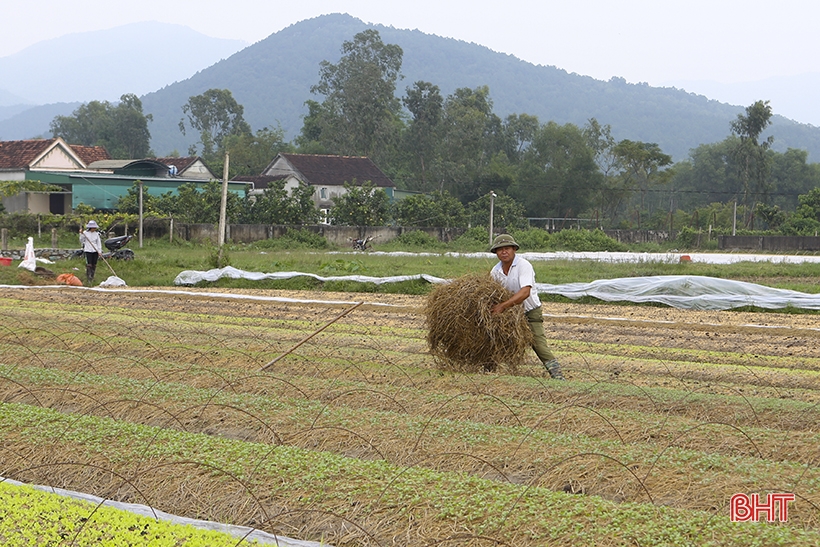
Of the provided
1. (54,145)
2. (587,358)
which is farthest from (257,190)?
(587,358)

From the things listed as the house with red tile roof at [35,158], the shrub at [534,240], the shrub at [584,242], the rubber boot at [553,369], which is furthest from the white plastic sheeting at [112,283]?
the house with red tile roof at [35,158]

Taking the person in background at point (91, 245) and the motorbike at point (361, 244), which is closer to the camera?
the person in background at point (91, 245)

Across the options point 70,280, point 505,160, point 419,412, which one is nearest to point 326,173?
Answer: point 505,160

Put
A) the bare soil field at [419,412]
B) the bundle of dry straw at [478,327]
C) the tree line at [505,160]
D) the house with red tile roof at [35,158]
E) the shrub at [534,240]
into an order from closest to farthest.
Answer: the bare soil field at [419,412] < the bundle of dry straw at [478,327] < the shrub at [534,240] < the house with red tile roof at [35,158] < the tree line at [505,160]

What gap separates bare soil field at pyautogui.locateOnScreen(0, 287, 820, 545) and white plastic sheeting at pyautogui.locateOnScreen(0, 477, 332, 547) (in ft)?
0.49

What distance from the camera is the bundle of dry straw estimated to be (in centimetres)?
883

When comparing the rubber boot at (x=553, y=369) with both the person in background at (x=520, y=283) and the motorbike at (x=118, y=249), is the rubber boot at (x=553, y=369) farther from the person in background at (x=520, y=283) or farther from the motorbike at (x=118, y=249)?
the motorbike at (x=118, y=249)

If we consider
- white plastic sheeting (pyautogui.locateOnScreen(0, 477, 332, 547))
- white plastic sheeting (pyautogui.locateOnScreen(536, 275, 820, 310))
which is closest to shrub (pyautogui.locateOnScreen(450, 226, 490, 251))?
white plastic sheeting (pyautogui.locateOnScreen(536, 275, 820, 310))

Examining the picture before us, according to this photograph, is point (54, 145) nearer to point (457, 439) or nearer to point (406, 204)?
point (406, 204)

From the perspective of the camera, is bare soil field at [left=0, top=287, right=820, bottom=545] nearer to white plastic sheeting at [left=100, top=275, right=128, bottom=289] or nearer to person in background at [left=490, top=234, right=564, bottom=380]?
person in background at [left=490, top=234, right=564, bottom=380]

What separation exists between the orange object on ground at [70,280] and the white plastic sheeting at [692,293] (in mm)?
11667

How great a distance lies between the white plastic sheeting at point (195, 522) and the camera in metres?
4.56

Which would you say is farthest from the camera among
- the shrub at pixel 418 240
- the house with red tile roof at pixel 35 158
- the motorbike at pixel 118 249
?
the house with red tile roof at pixel 35 158

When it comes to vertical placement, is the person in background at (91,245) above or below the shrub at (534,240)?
above
